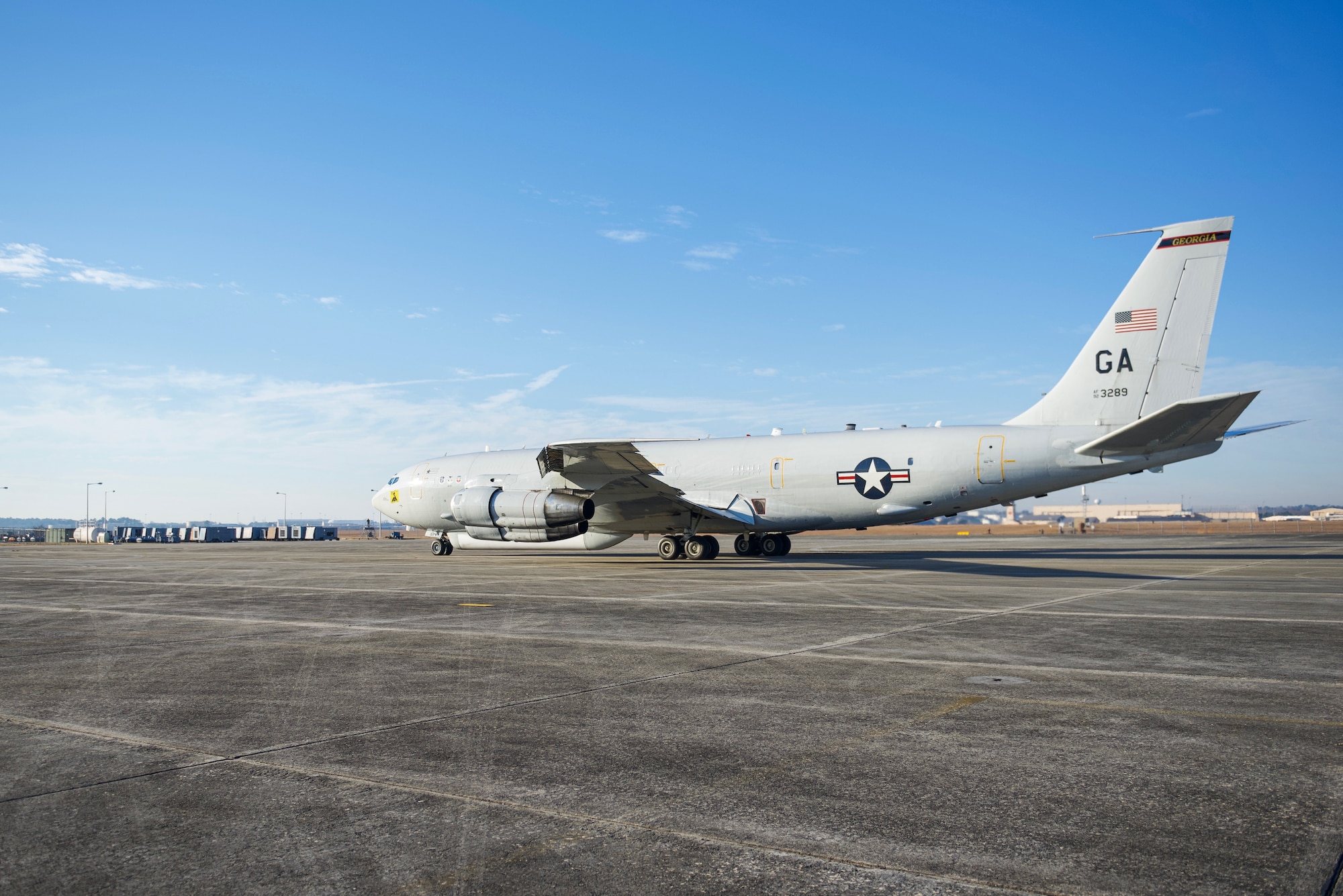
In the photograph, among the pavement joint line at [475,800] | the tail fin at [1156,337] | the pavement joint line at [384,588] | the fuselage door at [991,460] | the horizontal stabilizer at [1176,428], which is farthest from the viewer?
the fuselage door at [991,460]

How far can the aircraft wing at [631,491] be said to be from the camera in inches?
920

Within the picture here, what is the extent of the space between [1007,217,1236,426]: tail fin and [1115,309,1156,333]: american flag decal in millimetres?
16

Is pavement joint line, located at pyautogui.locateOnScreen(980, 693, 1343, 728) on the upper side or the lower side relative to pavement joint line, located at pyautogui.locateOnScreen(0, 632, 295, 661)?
upper

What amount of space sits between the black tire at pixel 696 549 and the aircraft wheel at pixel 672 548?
0.24m

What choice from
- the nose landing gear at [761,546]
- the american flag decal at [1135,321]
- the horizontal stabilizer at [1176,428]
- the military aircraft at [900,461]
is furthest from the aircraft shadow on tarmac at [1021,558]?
the american flag decal at [1135,321]

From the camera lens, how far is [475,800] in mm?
3936

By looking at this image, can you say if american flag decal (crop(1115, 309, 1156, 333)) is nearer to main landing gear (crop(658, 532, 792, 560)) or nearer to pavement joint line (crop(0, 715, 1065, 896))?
main landing gear (crop(658, 532, 792, 560))

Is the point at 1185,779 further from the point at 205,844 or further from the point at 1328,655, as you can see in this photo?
the point at 1328,655

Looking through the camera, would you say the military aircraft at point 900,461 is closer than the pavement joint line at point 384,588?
No

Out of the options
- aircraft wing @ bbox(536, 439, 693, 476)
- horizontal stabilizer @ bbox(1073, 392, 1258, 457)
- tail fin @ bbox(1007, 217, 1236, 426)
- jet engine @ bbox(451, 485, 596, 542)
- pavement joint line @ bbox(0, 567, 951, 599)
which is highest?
tail fin @ bbox(1007, 217, 1236, 426)

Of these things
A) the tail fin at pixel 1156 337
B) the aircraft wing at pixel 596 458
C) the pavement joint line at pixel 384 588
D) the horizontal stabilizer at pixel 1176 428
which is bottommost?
the pavement joint line at pixel 384 588

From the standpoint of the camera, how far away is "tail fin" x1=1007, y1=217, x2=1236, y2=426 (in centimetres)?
1894

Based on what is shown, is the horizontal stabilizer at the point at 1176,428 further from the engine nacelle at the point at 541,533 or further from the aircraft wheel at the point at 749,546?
the engine nacelle at the point at 541,533

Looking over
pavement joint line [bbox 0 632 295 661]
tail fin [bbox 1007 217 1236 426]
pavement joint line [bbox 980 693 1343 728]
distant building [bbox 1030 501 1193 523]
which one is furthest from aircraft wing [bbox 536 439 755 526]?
distant building [bbox 1030 501 1193 523]
